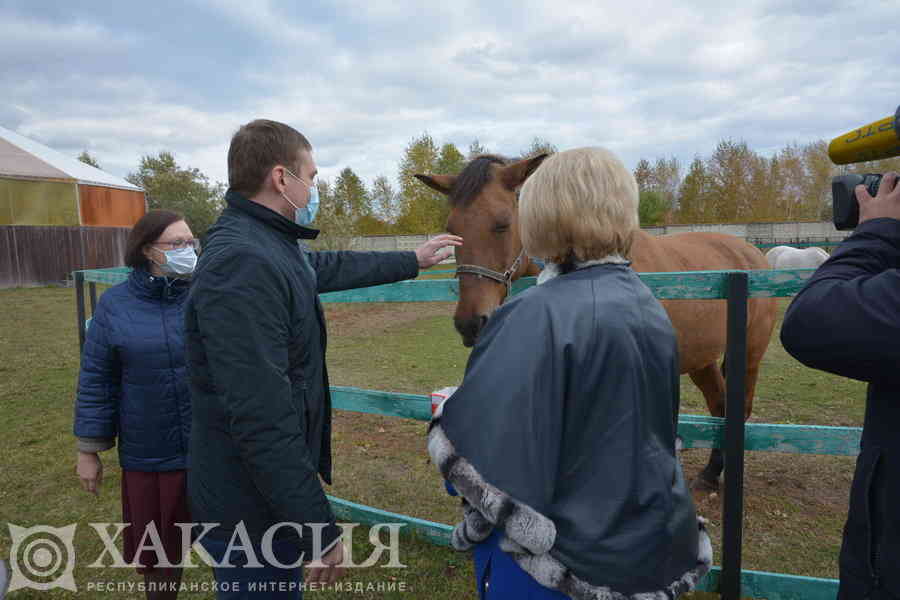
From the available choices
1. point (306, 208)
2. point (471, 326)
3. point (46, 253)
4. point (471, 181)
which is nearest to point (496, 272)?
point (471, 326)

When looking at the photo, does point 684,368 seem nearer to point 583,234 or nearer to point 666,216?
point 583,234

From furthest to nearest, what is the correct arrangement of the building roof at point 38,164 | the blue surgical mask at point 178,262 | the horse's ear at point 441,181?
the building roof at point 38,164, the horse's ear at point 441,181, the blue surgical mask at point 178,262

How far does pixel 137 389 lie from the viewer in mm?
2734

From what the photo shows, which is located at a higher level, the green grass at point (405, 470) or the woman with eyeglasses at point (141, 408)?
the woman with eyeglasses at point (141, 408)

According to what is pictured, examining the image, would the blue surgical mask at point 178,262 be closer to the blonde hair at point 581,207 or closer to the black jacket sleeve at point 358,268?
the black jacket sleeve at point 358,268

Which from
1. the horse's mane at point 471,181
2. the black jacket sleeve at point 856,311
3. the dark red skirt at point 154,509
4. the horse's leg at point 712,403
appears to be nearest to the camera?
the black jacket sleeve at point 856,311

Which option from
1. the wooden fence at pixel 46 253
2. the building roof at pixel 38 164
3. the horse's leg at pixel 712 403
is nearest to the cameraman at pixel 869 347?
the horse's leg at pixel 712 403

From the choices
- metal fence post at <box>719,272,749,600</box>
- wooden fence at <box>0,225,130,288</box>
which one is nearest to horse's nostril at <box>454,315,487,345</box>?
metal fence post at <box>719,272,749,600</box>

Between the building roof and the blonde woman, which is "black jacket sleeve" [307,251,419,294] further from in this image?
the building roof

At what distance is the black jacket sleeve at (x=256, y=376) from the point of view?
161 cm

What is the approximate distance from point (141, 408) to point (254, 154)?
163cm

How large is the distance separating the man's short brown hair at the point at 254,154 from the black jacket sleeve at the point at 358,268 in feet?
2.84

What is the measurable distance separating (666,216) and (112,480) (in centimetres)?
4730

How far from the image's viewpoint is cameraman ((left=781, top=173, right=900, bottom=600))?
1190 millimetres
